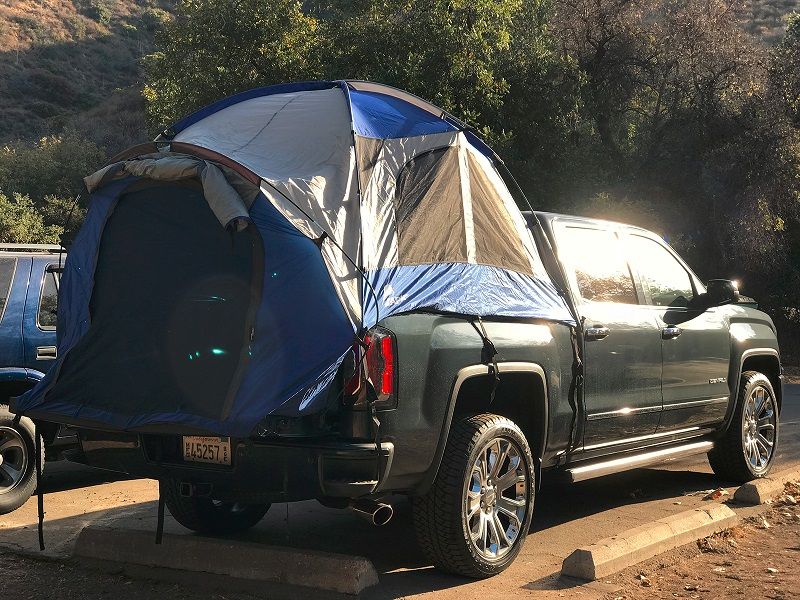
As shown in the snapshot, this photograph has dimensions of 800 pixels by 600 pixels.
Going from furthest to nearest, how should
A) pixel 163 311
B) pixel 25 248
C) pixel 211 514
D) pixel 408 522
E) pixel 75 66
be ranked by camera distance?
1. pixel 75 66
2. pixel 25 248
3. pixel 408 522
4. pixel 211 514
5. pixel 163 311

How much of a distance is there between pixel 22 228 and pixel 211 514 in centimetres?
1871

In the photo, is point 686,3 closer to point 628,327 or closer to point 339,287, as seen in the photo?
point 628,327

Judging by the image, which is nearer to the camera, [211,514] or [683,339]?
[211,514]

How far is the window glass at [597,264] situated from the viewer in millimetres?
6316

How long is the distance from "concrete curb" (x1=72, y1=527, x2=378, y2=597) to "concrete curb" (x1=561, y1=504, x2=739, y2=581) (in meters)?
1.09

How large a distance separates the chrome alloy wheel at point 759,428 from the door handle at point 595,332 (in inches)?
90.0

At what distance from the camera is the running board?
6.04 metres

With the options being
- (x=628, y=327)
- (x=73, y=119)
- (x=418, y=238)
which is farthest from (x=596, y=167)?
(x=73, y=119)

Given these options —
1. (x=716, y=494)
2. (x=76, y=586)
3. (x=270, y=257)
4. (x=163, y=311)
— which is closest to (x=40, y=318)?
(x=163, y=311)

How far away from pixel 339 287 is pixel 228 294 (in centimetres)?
71

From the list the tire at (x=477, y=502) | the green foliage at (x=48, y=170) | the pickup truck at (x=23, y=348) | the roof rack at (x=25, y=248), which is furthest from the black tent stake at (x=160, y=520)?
the green foliage at (x=48, y=170)

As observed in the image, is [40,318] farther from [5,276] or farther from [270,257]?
[270,257]

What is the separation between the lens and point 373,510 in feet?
14.9

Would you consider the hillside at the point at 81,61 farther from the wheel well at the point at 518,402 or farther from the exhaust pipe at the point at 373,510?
the exhaust pipe at the point at 373,510
